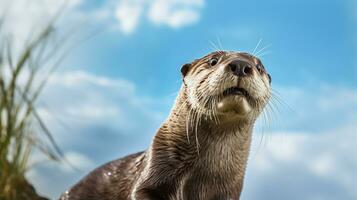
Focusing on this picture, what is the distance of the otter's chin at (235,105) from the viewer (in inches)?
139

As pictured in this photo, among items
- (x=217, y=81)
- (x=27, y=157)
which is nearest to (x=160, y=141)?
(x=217, y=81)

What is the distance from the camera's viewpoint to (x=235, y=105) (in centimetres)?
357

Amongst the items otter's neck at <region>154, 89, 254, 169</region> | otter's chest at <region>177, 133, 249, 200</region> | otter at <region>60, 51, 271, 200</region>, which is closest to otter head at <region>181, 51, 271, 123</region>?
otter at <region>60, 51, 271, 200</region>

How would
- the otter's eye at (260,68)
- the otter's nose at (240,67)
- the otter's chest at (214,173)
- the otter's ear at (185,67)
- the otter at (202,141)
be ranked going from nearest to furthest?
the otter's nose at (240,67) < the otter at (202,141) < the otter's eye at (260,68) < the otter's chest at (214,173) < the otter's ear at (185,67)

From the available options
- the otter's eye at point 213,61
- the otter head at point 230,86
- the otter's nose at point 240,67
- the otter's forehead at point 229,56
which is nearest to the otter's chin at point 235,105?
the otter head at point 230,86

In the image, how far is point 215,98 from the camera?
3.61 m

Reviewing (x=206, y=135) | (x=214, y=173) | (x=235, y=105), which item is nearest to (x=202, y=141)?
(x=206, y=135)

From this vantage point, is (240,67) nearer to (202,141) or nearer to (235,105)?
(235,105)

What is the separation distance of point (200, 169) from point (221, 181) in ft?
0.53

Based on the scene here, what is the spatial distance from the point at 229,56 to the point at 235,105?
0.41 m

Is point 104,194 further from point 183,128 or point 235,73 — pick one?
point 235,73

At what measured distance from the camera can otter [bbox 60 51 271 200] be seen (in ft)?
12.2

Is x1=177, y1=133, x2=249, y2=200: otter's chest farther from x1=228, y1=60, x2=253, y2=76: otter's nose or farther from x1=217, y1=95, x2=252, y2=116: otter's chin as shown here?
x1=228, y1=60, x2=253, y2=76: otter's nose

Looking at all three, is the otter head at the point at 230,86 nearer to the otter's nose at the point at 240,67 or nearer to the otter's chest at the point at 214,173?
the otter's nose at the point at 240,67
